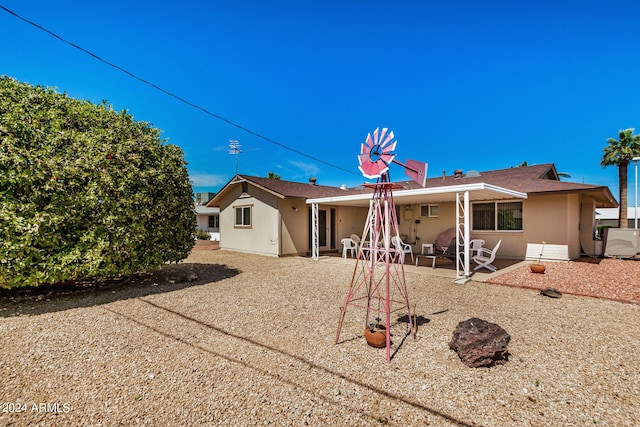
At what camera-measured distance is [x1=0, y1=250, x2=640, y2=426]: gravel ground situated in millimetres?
2418

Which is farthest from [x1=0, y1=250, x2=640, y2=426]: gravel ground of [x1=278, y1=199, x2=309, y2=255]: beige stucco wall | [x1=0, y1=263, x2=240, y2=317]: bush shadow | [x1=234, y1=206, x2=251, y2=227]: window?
[x1=234, y1=206, x2=251, y2=227]: window

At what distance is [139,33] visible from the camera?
28.2 feet

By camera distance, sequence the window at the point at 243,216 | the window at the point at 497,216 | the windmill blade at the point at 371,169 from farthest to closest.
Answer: the window at the point at 243,216
the window at the point at 497,216
the windmill blade at the point at 371,169

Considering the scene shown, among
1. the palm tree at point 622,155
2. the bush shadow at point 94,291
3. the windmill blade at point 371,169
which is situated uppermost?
the palm tree at point 622,155

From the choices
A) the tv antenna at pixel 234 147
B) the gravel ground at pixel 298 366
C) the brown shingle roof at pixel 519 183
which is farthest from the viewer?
the tv antenna at pixel 234 147

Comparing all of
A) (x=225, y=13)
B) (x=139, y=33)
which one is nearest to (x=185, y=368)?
(x=139, y=33)

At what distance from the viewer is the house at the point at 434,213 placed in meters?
9.91

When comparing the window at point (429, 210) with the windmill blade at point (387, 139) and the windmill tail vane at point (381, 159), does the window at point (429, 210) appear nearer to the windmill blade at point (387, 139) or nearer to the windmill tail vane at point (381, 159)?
the windmill tail vane at point (381, 159)

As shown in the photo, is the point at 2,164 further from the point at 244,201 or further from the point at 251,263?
the point at 244,201

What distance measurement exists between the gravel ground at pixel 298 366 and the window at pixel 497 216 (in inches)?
218

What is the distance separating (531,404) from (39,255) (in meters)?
7.43

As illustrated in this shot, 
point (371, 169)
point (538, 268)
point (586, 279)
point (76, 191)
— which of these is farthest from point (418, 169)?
point (586, 279)

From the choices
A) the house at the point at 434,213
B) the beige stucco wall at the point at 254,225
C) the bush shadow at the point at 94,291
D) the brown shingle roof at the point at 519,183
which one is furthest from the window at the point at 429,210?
the bush shadow at the point at 94,291

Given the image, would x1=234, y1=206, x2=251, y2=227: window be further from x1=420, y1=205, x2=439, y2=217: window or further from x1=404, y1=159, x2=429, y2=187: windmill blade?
x1=404, y1=159, x2=429, y2=187: windmill blade
